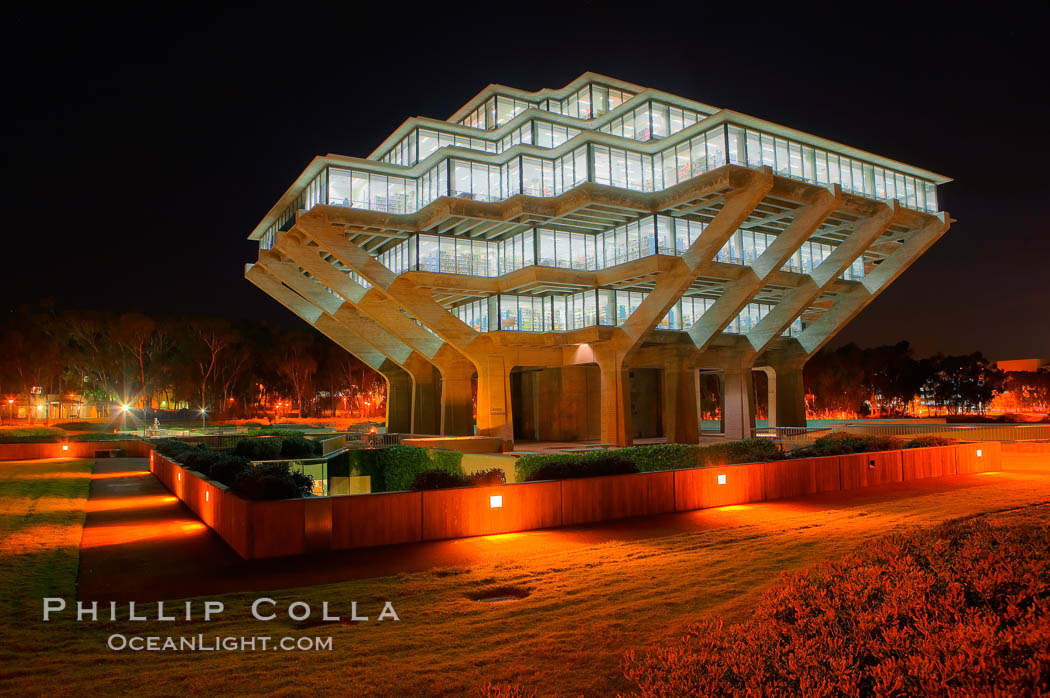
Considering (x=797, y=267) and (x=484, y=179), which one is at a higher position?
(x=484, y=179)

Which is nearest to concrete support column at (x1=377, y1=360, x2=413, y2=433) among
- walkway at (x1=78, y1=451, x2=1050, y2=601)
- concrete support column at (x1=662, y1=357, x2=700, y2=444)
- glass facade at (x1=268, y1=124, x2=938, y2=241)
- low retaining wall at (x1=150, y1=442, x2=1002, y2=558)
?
glass facade at (x1=268, y1=124, x2=938, y2=241)

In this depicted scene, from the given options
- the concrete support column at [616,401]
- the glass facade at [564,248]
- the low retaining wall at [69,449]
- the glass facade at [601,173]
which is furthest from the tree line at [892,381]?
the low retaining wall at [69,449]

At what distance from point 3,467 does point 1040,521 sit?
34622 millimetres

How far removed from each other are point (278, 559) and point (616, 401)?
99.9 ft

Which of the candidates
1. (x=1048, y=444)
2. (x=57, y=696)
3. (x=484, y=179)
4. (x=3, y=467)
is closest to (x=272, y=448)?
(x=3, y=467)

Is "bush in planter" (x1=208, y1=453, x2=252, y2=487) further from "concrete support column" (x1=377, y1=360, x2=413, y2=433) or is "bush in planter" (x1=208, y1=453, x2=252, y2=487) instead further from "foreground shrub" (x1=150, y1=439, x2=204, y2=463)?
"concrete support column" (x1=377, y1=360, x2=413, y2=433)

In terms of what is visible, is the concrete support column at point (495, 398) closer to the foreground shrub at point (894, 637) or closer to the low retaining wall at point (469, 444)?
the low retaining wall at point (469, 444)

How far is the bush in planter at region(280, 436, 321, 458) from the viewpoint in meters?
31.0

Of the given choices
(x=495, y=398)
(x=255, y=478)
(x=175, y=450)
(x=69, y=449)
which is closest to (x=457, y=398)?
(x=495, y=398)

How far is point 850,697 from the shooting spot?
152 inches

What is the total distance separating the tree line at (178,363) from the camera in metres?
67.6

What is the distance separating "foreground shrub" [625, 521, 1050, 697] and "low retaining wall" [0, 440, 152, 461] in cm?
3756

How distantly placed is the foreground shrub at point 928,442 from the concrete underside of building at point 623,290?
15.4 m

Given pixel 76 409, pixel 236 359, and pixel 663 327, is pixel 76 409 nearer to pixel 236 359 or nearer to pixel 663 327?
pixel 236 359
